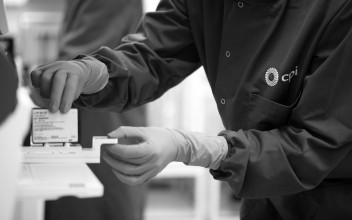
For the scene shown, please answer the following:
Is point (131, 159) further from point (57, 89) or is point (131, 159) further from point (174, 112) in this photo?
point (174, 112)

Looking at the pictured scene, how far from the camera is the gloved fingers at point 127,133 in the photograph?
0.93 m

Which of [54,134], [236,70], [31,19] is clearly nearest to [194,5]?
[236,70]

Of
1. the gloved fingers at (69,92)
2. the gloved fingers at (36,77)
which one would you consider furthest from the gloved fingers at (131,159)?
the gloved fingers at (36,77)

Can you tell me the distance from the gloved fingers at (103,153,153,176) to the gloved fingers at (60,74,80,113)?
0.12 m

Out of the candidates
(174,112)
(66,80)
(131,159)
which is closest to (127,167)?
(131,159)

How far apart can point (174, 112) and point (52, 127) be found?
188cm

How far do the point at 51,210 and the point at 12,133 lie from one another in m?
0.94

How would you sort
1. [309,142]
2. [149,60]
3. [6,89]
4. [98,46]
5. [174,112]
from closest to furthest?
[6,89], [309,142], [149,60], [98,46], [174,112]

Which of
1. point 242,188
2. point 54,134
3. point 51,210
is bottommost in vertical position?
point 51,210

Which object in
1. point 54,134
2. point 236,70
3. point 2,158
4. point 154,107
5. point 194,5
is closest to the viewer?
point 2,158

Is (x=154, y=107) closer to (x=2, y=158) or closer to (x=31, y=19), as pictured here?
(x=31, y=19)

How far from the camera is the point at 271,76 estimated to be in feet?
3.70

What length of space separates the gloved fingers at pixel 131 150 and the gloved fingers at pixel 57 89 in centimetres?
13

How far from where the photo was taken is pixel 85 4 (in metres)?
1.71
